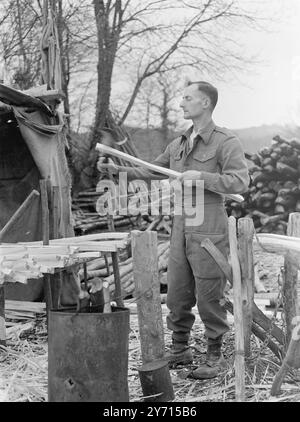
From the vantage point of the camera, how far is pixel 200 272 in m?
4.04

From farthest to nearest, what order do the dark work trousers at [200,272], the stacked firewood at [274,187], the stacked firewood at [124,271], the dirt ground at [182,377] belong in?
the stacked firewood at [274,187] < the stacked firewood at [124,271] < the dark work trousers at [200,272] < the dirt ground at [182,377]

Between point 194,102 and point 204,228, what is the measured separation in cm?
89

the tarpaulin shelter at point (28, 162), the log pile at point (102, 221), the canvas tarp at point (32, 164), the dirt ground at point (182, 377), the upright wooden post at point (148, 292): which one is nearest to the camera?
the dirt ground at point (182, 377)

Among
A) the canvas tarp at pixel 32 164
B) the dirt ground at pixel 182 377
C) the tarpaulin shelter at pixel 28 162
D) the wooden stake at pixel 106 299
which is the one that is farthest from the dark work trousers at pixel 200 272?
the canvas tarp at pixel 32 164

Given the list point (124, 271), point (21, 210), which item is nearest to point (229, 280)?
point (21, 210)

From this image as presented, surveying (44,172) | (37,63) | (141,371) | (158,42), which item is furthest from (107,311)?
(158,42)

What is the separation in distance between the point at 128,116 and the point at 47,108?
36.2 ft

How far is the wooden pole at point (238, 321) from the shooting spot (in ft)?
11.1

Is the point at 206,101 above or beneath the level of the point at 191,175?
above

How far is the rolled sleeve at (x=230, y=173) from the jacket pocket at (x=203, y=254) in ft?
1.14

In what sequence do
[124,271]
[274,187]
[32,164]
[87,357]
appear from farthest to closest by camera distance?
1. [274,187]
2. [124,271]
3. [32,164]
4. [87,357]

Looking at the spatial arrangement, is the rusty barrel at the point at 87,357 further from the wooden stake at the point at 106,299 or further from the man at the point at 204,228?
the man at the point at 204,228

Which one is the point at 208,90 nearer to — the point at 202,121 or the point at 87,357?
the point at 202,121
